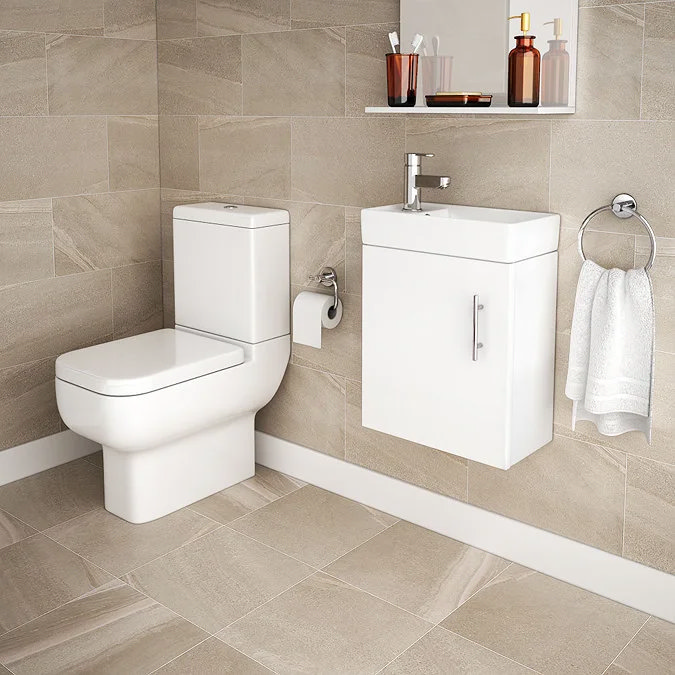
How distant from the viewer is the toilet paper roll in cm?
265

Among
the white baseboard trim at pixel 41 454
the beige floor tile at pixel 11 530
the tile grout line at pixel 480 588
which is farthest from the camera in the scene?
the white baseboard trim at pixel 41 454

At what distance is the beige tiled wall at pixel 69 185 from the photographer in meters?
2.83

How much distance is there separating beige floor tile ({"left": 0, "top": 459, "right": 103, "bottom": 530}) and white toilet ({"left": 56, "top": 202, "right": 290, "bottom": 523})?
14cm

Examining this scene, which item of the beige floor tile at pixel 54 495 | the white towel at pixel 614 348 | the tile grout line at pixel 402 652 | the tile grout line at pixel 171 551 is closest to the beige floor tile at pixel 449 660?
the tile grout line at pixel 402 652

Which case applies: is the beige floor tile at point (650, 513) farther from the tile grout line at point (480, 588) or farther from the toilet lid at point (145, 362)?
the toilet lid at point (145, 362)

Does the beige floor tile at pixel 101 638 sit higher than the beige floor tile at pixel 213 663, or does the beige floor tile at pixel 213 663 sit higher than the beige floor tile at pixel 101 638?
the beige floor tile at pixel 101 638

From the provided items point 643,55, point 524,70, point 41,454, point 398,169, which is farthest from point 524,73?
point 41,454

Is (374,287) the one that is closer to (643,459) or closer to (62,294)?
(643,459)

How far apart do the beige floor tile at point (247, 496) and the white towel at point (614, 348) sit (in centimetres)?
111

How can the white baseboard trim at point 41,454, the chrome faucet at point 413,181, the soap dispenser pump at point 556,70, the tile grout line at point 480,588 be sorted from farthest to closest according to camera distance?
the white baseboard trim at point 41,454, the chrome faucet at point 413,181, the tile grout line at point 480,588, the soap dispenser pump at point 556,70

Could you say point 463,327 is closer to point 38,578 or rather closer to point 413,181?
point 413,181

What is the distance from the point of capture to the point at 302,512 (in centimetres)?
274

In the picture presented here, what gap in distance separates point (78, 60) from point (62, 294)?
77cm

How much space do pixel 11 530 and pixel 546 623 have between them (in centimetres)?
153
